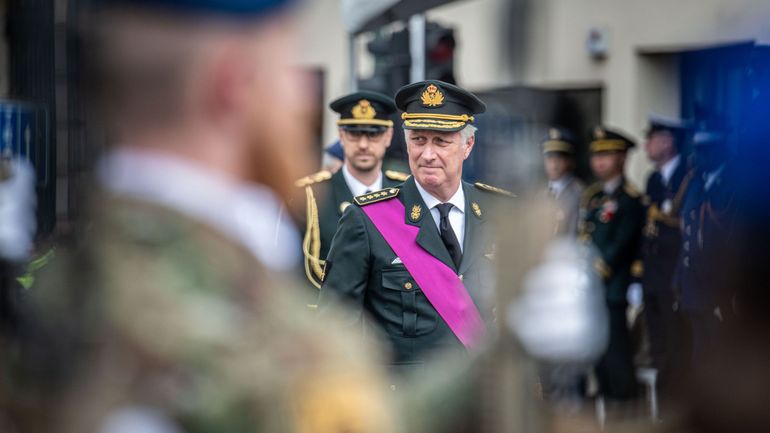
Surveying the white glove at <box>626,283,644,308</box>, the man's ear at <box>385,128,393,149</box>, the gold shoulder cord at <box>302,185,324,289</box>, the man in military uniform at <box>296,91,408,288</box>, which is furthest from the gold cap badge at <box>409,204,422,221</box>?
the white glove at <box>626,283,644,308</box>

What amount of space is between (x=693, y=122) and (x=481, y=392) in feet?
29.6

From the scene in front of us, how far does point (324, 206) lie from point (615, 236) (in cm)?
400

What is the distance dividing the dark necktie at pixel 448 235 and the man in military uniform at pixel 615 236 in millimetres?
4859

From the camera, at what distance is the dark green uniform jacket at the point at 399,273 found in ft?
15.9

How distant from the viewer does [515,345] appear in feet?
5.91

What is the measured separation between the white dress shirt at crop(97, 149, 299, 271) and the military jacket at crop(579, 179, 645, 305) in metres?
8.36

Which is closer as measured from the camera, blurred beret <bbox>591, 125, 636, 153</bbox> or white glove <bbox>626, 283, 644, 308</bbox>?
blurred beret <bbox>591, 125, 636, 153</bbox>

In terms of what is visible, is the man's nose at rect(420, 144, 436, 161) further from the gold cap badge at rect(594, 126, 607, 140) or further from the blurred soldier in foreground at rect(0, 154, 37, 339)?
the gold cap badge at rect(594, 126, 607, 140)

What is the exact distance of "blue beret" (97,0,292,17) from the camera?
5.84 feet

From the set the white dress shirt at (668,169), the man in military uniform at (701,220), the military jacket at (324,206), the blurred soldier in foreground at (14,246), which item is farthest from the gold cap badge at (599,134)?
the blurred soldier in foreground at (14,246)

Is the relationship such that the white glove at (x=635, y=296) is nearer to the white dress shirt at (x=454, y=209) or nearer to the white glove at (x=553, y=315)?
the white dress shirt at (x=454, y=209)

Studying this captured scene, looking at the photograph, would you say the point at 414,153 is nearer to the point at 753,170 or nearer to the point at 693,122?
the point at 753,170

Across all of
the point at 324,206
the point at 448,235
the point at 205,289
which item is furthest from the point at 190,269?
the point at 324,206

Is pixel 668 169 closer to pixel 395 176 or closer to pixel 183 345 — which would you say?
pixel 395 176
